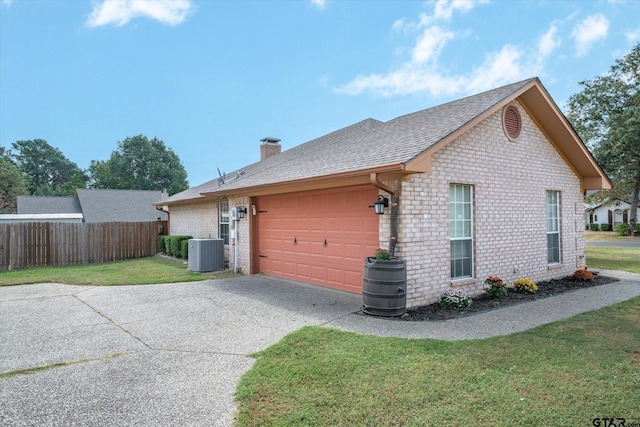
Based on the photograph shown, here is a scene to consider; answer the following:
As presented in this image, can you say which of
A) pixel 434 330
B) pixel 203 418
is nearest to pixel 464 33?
pixel 434 330

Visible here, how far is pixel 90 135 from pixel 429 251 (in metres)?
61.3

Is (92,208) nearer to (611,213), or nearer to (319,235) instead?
(319,235)

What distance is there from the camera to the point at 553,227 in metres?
9.73

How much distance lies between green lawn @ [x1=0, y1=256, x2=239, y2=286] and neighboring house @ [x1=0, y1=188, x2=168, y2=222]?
13.7 meters

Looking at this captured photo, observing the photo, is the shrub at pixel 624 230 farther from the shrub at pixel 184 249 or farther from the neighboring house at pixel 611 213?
the shrub at pixel 184 249

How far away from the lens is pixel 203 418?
10.1 feet

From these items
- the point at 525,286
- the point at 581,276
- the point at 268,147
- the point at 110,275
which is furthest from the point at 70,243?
the point at 581,276

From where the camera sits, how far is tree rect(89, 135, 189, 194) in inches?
2094

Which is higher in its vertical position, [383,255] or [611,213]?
[611,213]

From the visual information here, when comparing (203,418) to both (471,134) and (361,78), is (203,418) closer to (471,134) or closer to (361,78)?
(471,134)

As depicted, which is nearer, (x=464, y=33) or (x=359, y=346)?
(x=359, y=346)

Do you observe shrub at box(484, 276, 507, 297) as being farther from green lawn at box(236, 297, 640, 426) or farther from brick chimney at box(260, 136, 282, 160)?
brick chimney at box(260, 136, 282, 160)

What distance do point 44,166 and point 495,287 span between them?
73696 mm

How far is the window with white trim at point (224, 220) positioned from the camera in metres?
13.5
